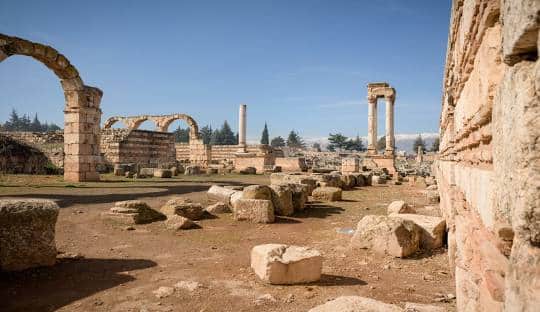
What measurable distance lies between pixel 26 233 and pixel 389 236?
434 centimetres

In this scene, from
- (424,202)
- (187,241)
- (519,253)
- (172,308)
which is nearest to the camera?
(519,253)

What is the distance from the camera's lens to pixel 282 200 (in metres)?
7.93

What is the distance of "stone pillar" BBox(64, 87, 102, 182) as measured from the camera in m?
14.4

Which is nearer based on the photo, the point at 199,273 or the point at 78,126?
the point at 199,273

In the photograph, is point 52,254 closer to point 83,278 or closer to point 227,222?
point 83,278

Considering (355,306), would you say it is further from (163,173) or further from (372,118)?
(372,118)

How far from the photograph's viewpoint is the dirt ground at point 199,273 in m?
3.22

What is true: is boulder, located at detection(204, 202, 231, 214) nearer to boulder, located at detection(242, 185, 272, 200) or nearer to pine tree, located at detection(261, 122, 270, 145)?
boulder, located at detection(242, 185, 272, 200)

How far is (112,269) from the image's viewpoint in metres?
4.16

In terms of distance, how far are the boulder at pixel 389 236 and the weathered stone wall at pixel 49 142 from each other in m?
22.1

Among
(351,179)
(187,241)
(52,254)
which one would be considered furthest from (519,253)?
(351,179)

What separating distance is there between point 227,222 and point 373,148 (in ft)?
64.5

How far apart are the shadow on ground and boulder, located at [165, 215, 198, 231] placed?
1.81m

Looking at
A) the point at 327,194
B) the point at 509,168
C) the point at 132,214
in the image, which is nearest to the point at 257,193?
the point at 132,214
